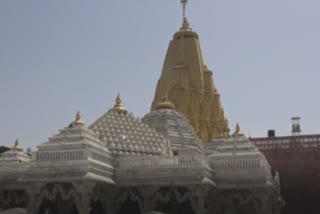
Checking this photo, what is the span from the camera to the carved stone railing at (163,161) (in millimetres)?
23281

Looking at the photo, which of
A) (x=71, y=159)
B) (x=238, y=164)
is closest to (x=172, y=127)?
(x=238, y=164)

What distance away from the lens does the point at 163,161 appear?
23.9 meters

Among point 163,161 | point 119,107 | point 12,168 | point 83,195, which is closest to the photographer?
point 83,195

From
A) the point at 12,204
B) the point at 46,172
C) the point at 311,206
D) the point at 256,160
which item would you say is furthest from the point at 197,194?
the point at 311,206

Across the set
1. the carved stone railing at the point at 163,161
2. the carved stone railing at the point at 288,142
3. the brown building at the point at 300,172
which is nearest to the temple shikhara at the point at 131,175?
the carved stone railing at the point at 163,161

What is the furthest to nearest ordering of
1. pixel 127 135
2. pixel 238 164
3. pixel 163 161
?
1. pixel 127 135
2. pixel 238 164
3. pixel 163 161

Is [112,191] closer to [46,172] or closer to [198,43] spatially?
[46,172]

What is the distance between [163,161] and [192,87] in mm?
20496

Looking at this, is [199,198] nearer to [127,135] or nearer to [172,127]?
[127,135]

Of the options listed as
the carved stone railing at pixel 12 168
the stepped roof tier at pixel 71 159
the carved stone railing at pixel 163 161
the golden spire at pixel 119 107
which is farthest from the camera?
the golden spire at pixel 119 107

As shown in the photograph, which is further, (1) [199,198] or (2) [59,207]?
(2) [59,207]

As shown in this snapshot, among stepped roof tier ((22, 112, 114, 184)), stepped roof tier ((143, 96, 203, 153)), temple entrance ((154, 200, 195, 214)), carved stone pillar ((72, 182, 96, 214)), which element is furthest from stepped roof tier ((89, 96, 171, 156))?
carved stone pillar ((72, 182, 96, 214))

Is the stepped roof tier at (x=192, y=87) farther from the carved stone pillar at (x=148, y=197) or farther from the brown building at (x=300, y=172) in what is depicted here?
the carved stone pillar at (x=148, y=197)

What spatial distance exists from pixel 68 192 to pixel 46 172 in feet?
4.75
